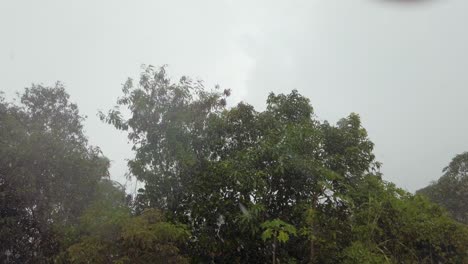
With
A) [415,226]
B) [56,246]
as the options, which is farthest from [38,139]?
[415,226]

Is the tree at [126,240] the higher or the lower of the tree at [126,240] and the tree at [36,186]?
the lower

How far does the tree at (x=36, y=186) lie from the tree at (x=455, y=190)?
17.6 metres

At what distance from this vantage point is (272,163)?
9305 mm

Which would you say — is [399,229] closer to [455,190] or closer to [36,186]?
[36,186]

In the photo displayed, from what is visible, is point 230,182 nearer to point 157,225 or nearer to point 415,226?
point 157,225

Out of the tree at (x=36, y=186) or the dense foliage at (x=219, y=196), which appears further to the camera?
the tree at (x=36, y=186)

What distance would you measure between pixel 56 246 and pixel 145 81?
15.9ft

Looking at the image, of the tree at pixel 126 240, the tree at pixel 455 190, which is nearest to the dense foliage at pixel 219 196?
the tree at pixel 126 240

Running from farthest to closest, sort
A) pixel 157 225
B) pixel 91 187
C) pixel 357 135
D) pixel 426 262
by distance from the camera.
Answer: pixel 91 187
pixel 357 135
pixel 426 262
pixel 157 225

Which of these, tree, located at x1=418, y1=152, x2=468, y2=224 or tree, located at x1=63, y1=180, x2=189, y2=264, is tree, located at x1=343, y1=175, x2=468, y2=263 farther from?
tree, located at x1=418, y1=152, x2=468, y2=224

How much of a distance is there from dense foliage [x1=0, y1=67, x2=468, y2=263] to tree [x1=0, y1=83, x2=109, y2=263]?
0.03 meters

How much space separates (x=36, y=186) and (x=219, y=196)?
16.4ft

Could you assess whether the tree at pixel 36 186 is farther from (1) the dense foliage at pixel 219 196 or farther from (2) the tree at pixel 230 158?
(2) the tree at pixel 230 158

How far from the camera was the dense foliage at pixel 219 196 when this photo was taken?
845 centimetres
